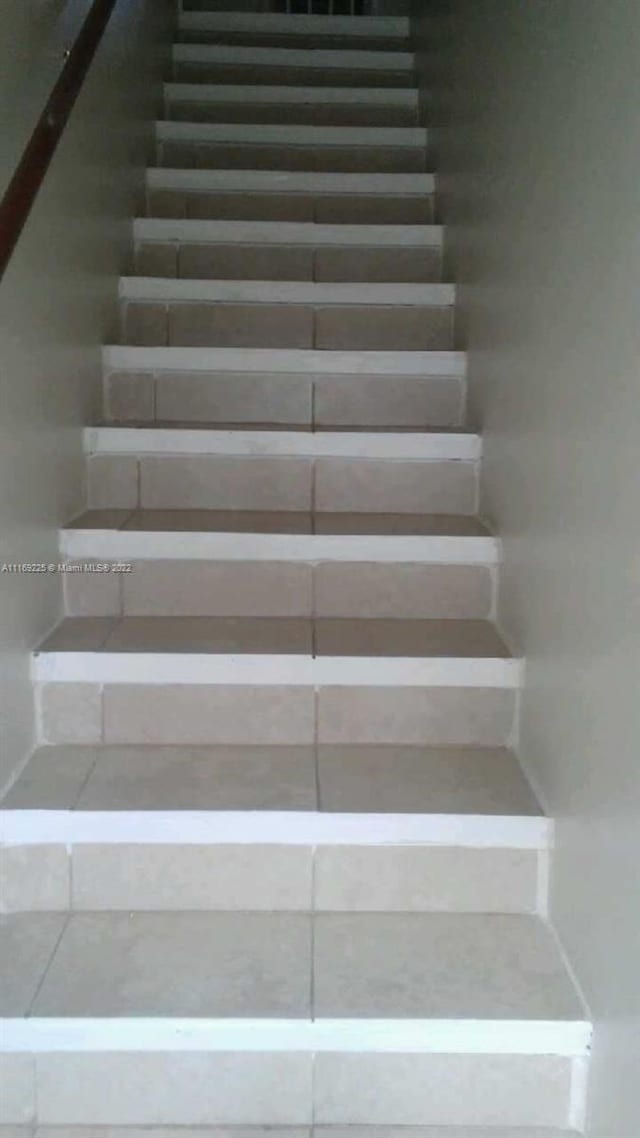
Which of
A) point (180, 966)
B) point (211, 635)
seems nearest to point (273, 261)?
point (211, 635)

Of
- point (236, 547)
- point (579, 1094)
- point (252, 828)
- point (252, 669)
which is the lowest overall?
point (579, 1094)

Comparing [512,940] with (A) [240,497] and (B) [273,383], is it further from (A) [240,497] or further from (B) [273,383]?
Answer: (B) [273,383]

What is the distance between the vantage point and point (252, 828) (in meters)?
1.50

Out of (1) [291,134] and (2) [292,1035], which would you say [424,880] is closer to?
(2) [292,1035]

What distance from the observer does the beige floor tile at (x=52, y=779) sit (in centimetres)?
152

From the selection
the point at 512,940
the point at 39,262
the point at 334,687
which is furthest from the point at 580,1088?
the point at 39,262

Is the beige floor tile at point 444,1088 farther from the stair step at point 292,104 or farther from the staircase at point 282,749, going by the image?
the stair step at point 292,104

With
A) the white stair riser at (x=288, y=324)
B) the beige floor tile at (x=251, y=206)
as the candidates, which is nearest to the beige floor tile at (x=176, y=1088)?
the white stair riser at (x=288, y=324)

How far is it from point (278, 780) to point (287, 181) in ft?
7.37

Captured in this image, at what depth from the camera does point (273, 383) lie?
2.49m

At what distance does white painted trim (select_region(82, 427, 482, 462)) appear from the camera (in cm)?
224

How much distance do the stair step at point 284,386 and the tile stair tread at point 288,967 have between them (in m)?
1.40

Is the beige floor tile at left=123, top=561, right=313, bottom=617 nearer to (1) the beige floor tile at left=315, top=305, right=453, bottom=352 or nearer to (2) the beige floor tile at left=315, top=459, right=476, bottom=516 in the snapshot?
(2) the beige floor tile at left=315, top=459, right=476, bottom=516

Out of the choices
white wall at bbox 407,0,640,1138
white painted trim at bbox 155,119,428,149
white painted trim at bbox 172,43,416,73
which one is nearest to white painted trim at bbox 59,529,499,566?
white wall at bbox 407,0,640,1138
